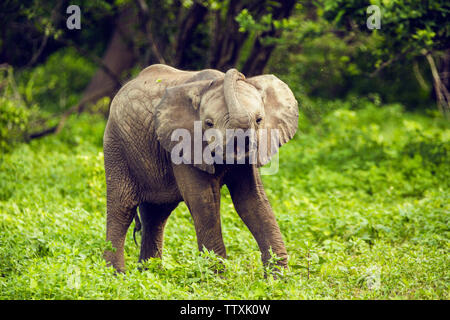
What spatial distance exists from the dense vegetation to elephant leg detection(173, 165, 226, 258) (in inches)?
6.6

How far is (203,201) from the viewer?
541cm

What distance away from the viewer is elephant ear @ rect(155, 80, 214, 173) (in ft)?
17.5

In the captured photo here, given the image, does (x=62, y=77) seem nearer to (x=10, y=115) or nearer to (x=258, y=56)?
(x=10, y=115)

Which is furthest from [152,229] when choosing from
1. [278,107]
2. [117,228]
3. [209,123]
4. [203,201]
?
[278,107]

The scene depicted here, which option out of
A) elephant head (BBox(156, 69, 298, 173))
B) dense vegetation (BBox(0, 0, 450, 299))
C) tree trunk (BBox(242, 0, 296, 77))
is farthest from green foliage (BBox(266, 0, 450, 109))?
elephant head (BBox(156, 69, 298, 173))

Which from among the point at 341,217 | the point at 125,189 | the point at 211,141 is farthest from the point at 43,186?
the point at 211,141

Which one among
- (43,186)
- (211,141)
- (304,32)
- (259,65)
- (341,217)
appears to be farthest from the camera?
(259,65)

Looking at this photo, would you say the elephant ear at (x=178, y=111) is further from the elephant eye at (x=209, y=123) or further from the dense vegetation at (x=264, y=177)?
the dense vegetation at (x=264, y=177)

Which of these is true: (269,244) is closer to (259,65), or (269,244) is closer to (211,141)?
(211,141)

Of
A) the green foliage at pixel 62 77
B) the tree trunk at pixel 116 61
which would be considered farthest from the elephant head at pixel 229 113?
the green foliage at pixel 62 77

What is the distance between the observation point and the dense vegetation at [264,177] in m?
5.28

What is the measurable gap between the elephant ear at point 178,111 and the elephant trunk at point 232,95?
0.74 feet
